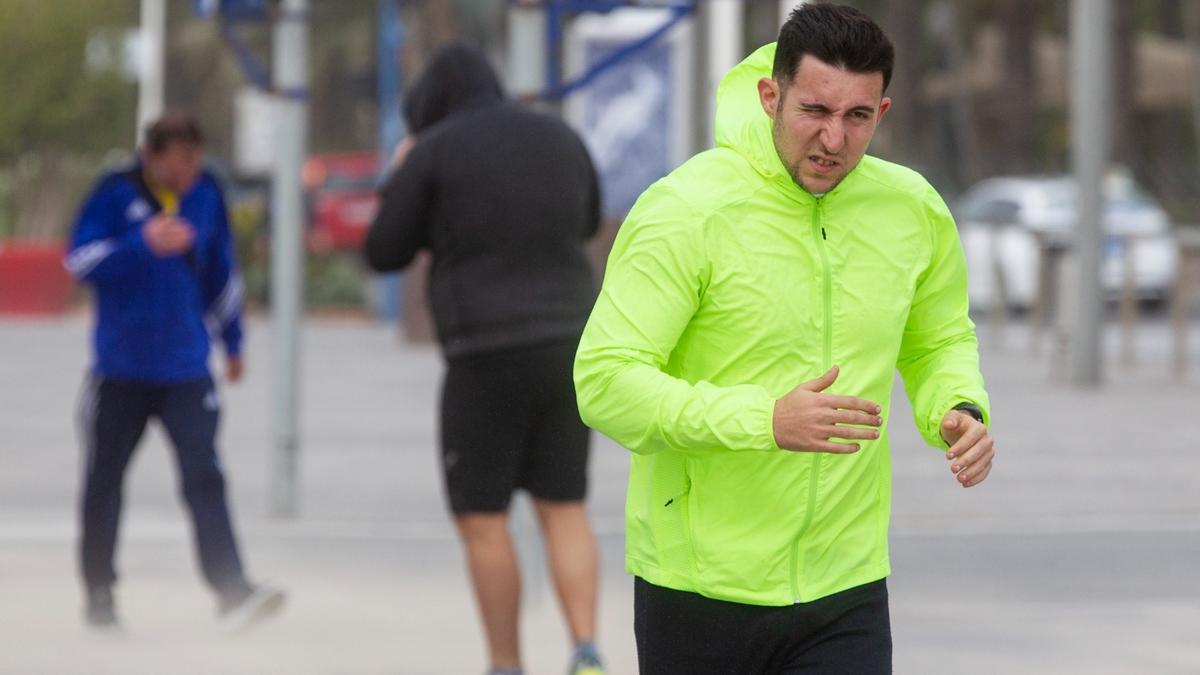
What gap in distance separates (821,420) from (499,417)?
2.86m

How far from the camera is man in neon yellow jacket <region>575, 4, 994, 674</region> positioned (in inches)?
138

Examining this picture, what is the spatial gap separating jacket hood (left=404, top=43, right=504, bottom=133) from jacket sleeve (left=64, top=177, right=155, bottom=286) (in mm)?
1277

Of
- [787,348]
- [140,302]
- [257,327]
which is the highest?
[787,348]

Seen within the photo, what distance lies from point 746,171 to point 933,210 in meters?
0.34

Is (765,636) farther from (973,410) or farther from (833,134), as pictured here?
(833,134)

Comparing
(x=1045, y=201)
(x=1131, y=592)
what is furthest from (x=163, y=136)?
(x=1045, y=201)

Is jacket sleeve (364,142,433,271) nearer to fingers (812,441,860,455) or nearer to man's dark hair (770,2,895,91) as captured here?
man's dark hair (770,2,895,91)

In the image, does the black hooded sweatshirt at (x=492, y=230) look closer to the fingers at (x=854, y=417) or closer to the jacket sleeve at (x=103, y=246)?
the jacket sleeve at (x=103, y=246)

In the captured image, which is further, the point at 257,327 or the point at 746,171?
the point at 257,327

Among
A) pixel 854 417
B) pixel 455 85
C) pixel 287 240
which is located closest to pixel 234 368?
pixel 455 85

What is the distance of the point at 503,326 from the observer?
240 inches

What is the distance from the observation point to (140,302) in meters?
7.29

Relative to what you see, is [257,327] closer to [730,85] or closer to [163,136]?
[163,136]

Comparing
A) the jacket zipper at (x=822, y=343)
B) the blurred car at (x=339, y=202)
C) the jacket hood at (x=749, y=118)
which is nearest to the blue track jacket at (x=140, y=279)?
the jacket hood at (x=749, y=118)
